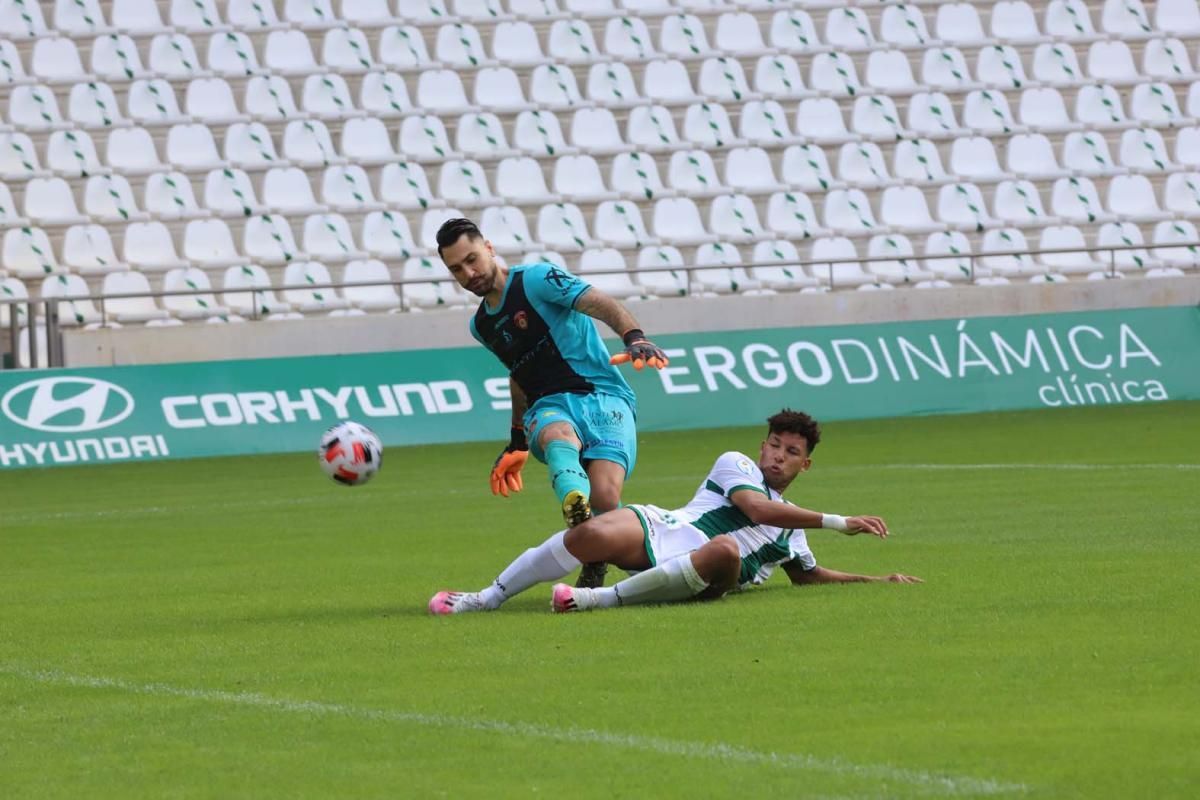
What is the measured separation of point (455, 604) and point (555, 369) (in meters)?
1.25

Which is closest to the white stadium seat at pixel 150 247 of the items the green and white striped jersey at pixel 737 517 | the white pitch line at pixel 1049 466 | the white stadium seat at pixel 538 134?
the white stadium seat at pixel 538 134

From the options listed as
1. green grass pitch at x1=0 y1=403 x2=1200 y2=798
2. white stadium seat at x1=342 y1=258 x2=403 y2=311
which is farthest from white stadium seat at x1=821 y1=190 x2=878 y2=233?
green grass pitch at x1=0 y1=403 x2=1200 y2=798

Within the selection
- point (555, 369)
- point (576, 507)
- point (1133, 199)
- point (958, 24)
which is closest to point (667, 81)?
point (958, 24)

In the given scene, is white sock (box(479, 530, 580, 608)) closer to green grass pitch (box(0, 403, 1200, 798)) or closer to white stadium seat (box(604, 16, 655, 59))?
green grass pitch (box(0, 403, 1200, 798))

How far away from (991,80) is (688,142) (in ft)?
16.2

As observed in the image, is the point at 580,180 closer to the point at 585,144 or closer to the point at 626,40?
the point at 585,144

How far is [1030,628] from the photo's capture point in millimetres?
7473

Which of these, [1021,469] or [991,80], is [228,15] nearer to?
[991,80]

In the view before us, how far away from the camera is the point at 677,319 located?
24.7 metres

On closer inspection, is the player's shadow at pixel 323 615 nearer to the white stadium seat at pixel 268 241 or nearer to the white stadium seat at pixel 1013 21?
the white stadium seat at pixel 268 241

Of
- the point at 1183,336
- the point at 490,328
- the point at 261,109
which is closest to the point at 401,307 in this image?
the point at 261,109

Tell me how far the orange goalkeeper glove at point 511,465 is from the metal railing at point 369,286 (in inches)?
503

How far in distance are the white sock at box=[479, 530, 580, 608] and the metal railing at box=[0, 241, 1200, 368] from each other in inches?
531

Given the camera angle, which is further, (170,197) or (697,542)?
(170,197)
